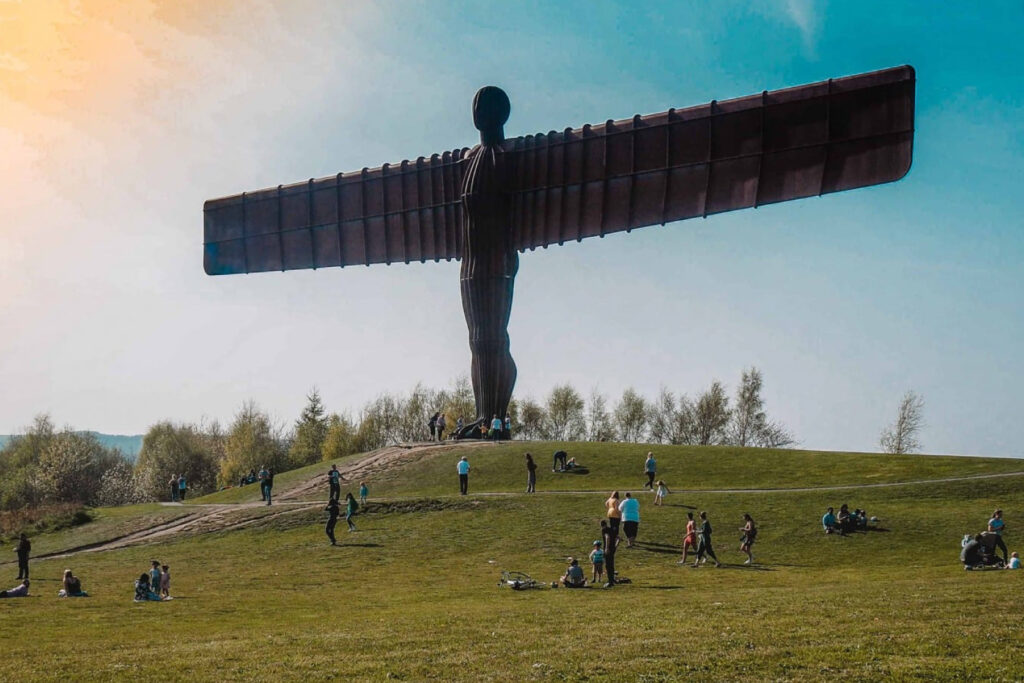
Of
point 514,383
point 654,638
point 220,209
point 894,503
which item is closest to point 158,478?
point 220,209

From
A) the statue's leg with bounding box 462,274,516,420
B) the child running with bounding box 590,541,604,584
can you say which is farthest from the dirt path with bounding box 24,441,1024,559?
the child running with bounding box 590,541,604,584

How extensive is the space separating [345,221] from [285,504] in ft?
32.9

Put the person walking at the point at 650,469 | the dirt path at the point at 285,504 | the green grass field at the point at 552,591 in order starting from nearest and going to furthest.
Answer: the green grass field at the point at 552,591 < the dirt path at the point at 285,504 < the person walking at the point at 650,469

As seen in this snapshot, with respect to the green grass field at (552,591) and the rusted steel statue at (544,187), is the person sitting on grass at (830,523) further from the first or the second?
the rusted steel statue at (544,187)

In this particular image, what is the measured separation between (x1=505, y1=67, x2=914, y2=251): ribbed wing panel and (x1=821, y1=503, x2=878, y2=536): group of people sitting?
8983 millimetres

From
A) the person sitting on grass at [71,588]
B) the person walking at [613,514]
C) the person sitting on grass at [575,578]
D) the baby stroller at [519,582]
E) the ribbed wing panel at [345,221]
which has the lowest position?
the person sitting on grass at [71,588]

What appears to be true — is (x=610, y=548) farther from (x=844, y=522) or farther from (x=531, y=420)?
(x=531, y=420)

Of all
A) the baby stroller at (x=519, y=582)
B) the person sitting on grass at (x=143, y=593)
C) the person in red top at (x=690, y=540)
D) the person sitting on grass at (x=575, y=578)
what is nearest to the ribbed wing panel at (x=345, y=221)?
the person in red top at (x=690, y=540)

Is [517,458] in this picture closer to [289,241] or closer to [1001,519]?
[289,241]

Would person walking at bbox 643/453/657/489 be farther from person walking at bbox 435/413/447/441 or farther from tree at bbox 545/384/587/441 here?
tree at bbox 545/384/587/441

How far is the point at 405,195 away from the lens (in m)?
32.7

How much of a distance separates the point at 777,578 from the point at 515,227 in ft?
54.2

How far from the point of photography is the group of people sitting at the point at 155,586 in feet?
59.8

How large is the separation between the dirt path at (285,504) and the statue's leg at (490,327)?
350 centimetres
